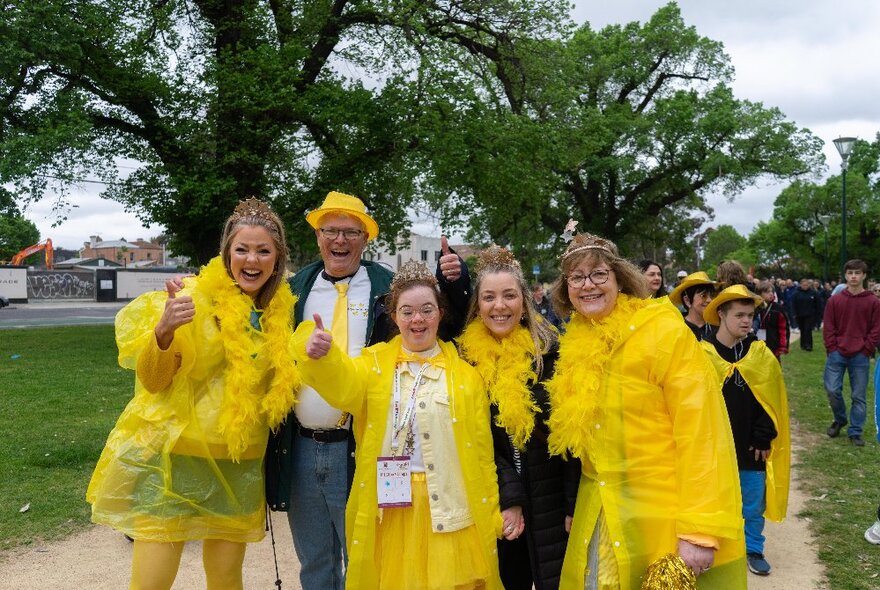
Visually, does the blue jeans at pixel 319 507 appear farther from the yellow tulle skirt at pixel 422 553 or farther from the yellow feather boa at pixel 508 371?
the yellow feather boa at pixel 508 371

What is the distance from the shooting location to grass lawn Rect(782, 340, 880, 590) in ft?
13.7


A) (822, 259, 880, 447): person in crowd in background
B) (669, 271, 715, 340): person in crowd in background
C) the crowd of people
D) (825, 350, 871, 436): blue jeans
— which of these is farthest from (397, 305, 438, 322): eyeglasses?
(825, 350, 871, 436): blue jeans

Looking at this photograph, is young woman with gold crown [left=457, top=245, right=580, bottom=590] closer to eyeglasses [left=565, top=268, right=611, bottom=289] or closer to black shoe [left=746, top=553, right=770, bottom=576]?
eyeglasses [left=565, top=268, right=611, bottom=289]

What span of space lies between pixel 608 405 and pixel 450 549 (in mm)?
808

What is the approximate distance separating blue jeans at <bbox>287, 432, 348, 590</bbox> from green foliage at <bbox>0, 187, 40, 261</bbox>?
11.7m

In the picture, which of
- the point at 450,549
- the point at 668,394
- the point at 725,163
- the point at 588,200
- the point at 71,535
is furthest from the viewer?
the point at 588,200

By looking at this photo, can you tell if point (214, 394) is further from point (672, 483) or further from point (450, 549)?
point (672, 483)

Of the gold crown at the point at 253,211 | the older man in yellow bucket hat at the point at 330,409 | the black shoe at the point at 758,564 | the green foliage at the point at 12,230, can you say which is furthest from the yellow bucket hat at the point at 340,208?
the green foliage at the point at 12,230

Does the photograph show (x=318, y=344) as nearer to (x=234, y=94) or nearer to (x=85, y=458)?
(x=85, y=458)

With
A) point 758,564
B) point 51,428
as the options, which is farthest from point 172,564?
point 51,428

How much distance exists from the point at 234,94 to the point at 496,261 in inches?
408

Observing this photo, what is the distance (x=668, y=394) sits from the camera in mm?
2264

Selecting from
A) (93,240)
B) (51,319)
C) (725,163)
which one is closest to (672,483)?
(725,163)

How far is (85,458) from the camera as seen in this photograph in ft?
20.9
